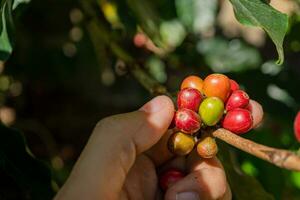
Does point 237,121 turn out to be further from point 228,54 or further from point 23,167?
point 228,54

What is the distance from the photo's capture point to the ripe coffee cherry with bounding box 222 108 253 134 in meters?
1.07

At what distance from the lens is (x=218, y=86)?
1107mm

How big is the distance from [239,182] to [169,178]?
0.30 meters

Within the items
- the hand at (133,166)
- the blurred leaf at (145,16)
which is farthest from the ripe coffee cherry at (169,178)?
the blurred leaf at (145,16)

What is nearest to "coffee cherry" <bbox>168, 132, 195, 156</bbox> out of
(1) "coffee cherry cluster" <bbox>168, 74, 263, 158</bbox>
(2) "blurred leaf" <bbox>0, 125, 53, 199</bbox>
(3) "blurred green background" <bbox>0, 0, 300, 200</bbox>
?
(1) "coffee cherry cluster" <bbox>168, 74, 263, 158</bbox>

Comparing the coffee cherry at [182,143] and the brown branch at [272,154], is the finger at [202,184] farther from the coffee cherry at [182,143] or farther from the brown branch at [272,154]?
the brown branch at [272,154]

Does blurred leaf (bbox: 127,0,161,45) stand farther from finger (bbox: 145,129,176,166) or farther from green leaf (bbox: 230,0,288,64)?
green leaf (bbox: 230,0,288,64)

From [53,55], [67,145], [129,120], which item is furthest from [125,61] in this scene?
[67,145]

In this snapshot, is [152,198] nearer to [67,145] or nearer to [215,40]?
[215,40]

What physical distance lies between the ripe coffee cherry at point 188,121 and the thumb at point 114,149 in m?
0.06

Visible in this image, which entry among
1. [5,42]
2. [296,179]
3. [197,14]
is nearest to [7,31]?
[5,42]

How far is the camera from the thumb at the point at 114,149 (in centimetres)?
109

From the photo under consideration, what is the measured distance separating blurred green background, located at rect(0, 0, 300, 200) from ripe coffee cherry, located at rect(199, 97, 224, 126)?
2.16ft

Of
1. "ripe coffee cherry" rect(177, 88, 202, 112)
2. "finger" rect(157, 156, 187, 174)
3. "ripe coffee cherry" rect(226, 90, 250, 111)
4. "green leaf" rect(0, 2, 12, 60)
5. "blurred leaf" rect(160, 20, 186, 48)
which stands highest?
"green leaf" rect(0, 2, 12, 60)
